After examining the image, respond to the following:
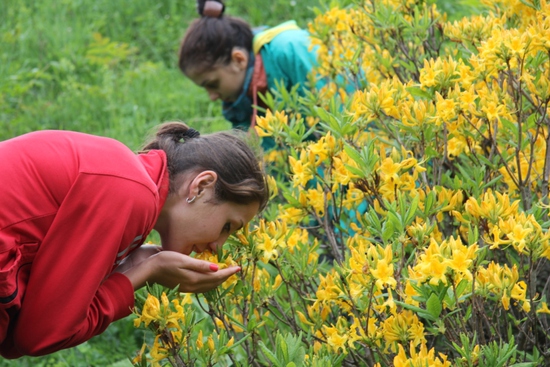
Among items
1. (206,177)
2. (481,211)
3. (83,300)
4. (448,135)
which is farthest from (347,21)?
(83,300)

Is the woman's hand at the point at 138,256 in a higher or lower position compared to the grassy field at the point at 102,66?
higher

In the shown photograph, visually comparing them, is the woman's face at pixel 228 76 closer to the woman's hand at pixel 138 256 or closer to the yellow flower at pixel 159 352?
the woman's hand at pixel 138 256

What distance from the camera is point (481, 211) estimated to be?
6.08ft

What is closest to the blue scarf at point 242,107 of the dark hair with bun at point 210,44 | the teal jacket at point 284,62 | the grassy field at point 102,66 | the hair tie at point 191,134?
the teal jacket at point 284,62

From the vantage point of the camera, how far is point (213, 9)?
4227 mm

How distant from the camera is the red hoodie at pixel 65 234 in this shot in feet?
6.40

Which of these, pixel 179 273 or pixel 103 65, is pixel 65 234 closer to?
pixel 179 273

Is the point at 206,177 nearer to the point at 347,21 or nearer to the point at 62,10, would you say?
the point at 347,21

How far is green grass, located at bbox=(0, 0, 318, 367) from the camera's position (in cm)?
532

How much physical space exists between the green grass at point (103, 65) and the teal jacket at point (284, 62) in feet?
3.09

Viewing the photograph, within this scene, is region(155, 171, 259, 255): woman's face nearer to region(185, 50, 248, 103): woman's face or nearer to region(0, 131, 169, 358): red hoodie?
region(0, 131, 169, 358): red hoodie

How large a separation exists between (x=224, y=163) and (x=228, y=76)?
1.98 m

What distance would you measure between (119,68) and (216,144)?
4064mm

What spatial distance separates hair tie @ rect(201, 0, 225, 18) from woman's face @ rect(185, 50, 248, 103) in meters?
0.27
